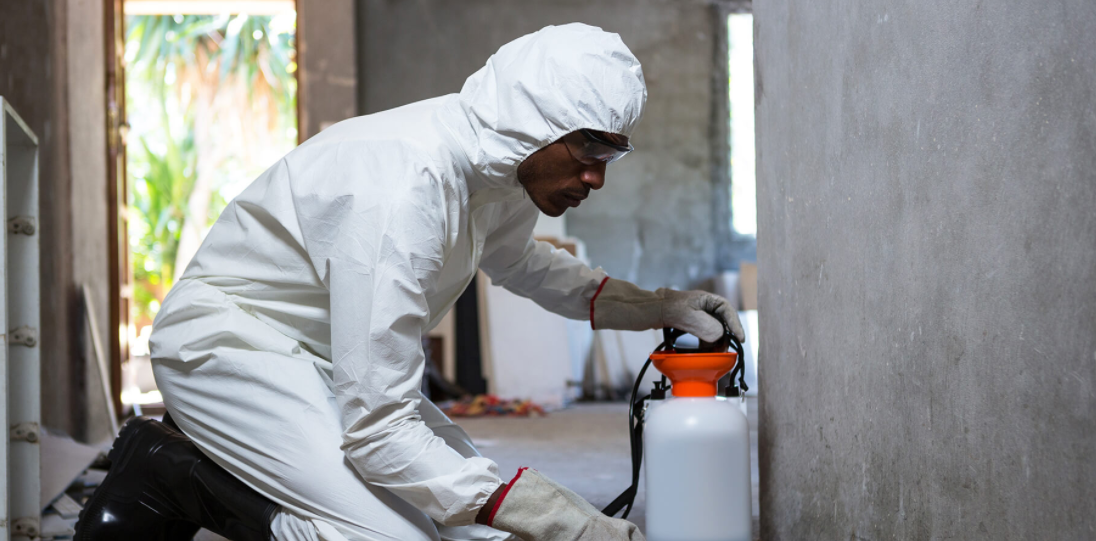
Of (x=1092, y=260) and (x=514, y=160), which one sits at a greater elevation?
(x=514, y=160)

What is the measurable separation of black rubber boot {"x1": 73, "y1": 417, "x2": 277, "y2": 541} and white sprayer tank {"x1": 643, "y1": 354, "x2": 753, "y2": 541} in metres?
0.80

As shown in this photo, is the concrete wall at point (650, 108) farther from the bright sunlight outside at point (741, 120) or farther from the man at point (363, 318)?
the man at point (363, 318)

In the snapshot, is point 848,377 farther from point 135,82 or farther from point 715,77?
point 135,82

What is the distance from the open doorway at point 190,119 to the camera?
10766 millimetres

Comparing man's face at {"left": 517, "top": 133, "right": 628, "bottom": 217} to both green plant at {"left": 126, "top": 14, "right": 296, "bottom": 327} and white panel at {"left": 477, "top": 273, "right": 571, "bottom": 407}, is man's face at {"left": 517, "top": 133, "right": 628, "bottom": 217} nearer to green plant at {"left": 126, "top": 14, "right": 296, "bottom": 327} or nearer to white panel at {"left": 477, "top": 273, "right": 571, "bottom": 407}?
white panel at {"left": 477, "top": 273, "right": 571, "bottom": 407}

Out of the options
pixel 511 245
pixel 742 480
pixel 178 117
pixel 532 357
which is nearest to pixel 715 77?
pixel 532 357

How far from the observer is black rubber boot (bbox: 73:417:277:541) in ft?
5.79

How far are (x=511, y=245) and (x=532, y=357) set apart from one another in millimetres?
3567

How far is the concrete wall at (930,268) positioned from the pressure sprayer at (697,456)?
180 millimetres

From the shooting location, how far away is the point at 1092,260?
3.74 ft

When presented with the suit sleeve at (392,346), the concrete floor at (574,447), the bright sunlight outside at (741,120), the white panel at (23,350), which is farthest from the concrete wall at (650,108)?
the suit sleeve at (392,346)

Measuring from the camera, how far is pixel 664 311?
2.01 metres

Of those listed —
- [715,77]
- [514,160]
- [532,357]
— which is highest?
[715,77]

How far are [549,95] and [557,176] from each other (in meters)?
0.17
